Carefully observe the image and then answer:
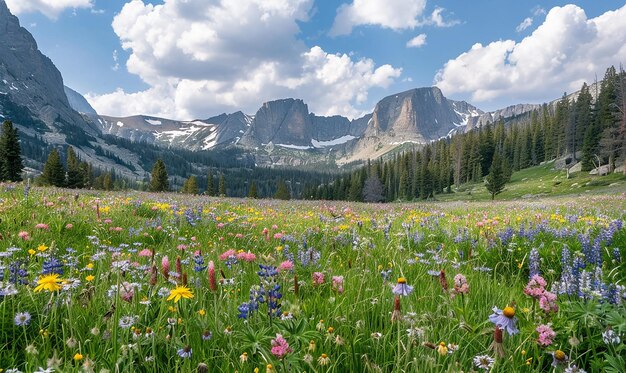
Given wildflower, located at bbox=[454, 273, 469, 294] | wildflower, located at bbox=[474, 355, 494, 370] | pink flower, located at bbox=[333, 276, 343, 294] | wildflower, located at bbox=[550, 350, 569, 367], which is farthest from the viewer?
pink flower, located at bbox=[333, 276, 343, 294]

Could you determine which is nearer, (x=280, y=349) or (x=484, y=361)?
(x=280, y=349)

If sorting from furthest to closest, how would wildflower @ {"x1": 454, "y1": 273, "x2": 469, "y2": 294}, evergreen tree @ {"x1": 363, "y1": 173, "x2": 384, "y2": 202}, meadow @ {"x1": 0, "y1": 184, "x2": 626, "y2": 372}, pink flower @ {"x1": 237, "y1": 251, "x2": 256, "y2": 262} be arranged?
1. evergreen tree @ {"x1": 363, "y1": 173, "x2": 384, "y2": 202}
2. pink flower @ {"x1": 237, "y1": 251, "x2": 256, "y2": 262}
3. wildflower @ {"x1": 454, "y1": 273, "x2": 469, "y2": 294}
4. meadow @ {"x1": 0, "y1": 184, "x2": 626, "y2": 372}

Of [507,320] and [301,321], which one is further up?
[507,320]

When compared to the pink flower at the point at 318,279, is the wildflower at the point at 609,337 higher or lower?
higher

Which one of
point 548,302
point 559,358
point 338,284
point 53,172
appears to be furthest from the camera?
point 53,172

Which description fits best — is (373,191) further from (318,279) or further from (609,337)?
(609,337)

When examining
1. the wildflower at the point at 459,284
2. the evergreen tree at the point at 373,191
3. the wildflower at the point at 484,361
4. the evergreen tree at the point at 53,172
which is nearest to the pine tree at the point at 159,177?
the evergreen tree at the point at 53,172

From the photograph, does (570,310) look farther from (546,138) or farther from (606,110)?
(546,138)

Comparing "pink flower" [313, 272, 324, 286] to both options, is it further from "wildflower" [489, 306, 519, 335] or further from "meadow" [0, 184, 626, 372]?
"wildflower" [489, 306, 519, 335]

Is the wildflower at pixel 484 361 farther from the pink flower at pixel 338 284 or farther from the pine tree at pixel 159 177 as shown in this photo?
the pine tree at pixel 159 177

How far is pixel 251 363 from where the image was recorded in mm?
1861

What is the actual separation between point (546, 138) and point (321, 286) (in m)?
119

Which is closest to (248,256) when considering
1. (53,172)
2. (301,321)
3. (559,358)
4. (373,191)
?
(301,321)

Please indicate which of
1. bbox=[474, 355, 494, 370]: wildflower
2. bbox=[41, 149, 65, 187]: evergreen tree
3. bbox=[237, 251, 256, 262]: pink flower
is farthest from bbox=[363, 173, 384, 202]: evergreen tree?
bbox=[474, 355, 494, 370]: wildflower
